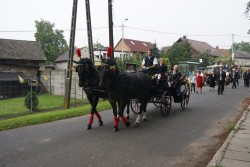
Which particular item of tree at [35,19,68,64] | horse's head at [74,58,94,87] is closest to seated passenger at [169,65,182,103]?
horse's head at [74,58,94,87]

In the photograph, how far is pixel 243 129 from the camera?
8.84 metres

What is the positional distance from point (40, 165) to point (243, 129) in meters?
5.85

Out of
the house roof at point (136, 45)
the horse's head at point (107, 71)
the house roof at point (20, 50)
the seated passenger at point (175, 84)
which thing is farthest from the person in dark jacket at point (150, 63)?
the house roof at point (136, 45)

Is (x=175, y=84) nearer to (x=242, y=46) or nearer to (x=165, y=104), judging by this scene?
(x=165, y=104)

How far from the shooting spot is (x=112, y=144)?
7395 mm

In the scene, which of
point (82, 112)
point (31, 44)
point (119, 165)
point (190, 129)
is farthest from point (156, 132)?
point (31, 44)

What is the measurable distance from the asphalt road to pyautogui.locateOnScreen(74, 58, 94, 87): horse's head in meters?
1.55

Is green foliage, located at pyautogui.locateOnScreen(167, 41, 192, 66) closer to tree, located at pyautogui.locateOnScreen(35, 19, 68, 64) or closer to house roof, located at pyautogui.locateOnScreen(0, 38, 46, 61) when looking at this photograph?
house roof, located at pyautogui.locateOnScreen(0, 38, 46, 61)

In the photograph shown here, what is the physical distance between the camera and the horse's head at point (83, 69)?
8.56m

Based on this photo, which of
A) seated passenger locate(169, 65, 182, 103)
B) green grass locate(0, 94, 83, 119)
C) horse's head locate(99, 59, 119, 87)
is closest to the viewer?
horse's head locate(99, 59, 119, 87)

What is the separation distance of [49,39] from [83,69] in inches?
2751

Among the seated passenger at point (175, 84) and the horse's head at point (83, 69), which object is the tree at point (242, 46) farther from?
the horse's head at point (83, 69)

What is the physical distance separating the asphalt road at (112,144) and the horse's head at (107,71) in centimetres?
149

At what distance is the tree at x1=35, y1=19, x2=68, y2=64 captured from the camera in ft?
243
